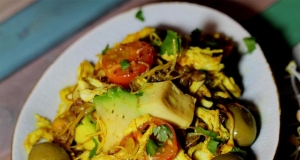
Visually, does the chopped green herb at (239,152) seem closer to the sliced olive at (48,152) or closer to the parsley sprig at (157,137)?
the parsley sprig at (157,137)

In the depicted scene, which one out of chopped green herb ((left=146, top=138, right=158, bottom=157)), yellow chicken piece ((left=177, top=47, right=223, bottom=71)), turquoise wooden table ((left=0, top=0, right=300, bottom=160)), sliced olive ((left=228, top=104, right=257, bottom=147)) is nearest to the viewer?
chopped green herb ((left=146, top=138, right=158, bottom=157))

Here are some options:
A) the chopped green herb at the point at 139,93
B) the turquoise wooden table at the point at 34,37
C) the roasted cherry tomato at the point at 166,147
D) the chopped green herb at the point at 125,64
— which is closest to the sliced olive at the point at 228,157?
the roasted cherry tomato at the point at 166,147

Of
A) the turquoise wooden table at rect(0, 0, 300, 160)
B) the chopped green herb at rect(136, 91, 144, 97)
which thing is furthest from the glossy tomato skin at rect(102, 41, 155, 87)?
Answer: the turquoise wooden table at rect(0, 0, 300, 160)

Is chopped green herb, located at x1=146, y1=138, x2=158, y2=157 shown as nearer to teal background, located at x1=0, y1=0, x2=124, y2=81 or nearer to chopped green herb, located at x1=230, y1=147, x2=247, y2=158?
chopped green herb, located at x1=230, y1=147, x2=247, y2=158

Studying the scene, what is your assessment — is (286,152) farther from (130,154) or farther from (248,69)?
(130,154)

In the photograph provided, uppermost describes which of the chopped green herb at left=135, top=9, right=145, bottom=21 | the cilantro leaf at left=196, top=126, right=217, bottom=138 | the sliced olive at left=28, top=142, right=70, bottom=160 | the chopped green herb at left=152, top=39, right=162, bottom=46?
the chopped green herb at left=135, top=9, right=145, bottom=21
